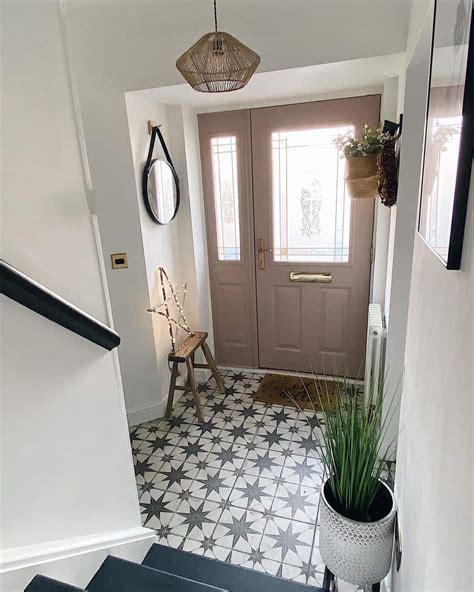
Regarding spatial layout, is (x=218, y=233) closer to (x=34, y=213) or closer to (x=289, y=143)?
(x=289, y=143)

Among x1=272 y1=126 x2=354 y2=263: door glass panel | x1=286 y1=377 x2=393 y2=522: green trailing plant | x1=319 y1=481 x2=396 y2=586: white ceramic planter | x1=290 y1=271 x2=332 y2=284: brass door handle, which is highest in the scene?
x1=272 y1=126 x2=354 y2=263: door glass panel

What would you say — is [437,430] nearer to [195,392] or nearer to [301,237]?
[195,392]

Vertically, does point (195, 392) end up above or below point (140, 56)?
below

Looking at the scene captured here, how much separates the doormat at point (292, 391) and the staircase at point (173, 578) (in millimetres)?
1316

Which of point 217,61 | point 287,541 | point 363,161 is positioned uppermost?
point 217,61

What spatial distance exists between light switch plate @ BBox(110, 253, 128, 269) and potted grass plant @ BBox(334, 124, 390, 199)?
1458 millimetres

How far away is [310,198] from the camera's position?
280cm

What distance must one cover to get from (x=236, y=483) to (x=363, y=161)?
193cm

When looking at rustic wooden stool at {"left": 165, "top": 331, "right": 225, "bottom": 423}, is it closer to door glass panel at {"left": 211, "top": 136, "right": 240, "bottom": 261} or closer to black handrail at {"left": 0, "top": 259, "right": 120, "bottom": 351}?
door glass panel at {"left": 211, "top": 136, "right": 240, "bottom": 261}

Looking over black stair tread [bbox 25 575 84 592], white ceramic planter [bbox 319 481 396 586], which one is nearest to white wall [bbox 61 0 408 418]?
black stair tread [bbox 25 575 84 592]

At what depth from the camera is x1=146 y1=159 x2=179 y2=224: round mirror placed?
97.6 inches

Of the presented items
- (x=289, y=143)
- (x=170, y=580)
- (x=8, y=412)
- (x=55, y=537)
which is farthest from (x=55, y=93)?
(x=289, y=143)

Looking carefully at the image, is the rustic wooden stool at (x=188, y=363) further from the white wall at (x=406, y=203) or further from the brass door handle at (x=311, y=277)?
the white wall at (x=406, y=203)

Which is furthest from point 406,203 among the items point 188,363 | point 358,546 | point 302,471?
point 188,363
